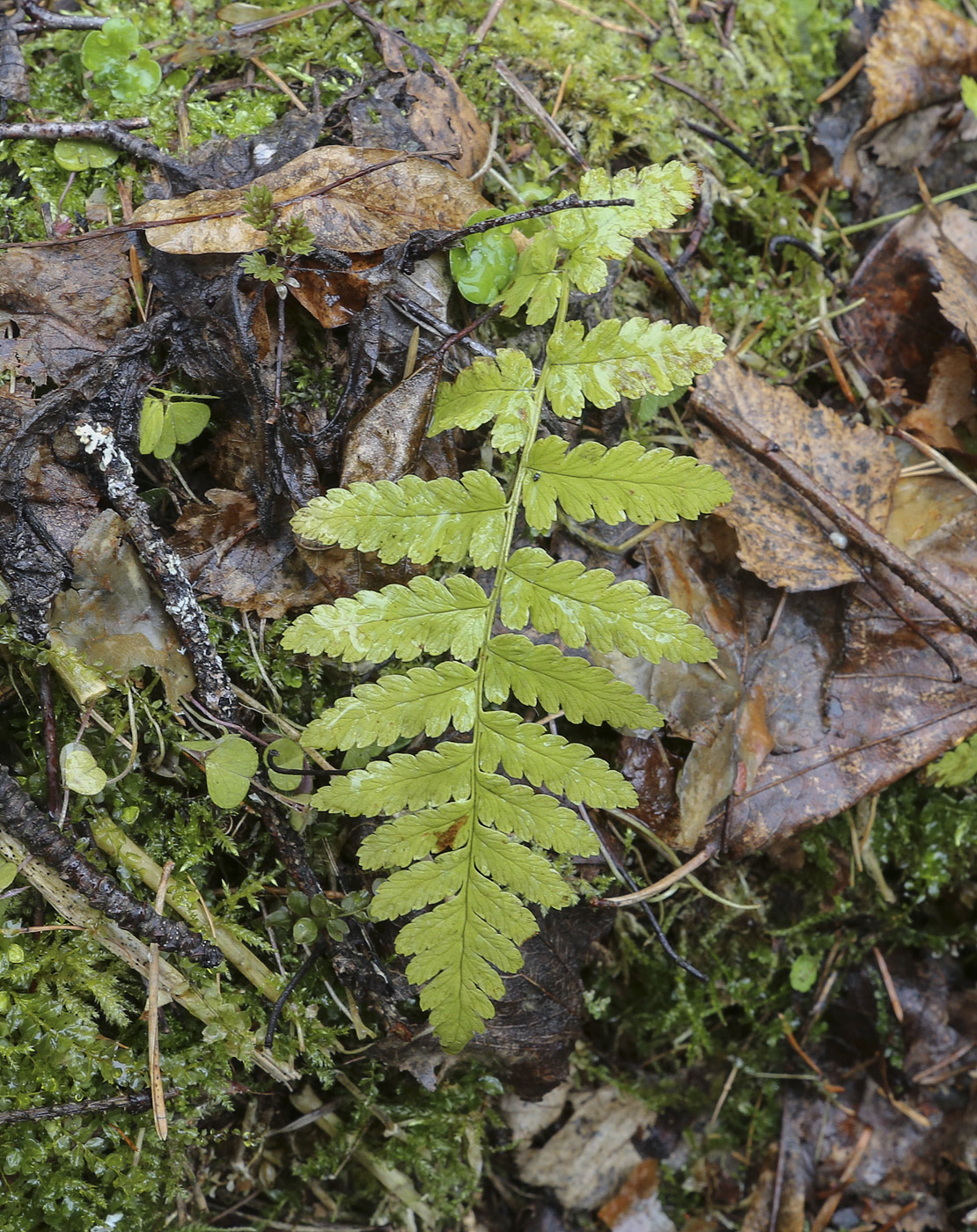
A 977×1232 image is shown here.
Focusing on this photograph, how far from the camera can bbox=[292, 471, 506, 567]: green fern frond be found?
2.09 m

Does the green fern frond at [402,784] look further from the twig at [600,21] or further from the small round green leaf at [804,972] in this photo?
the twig at [600,21]

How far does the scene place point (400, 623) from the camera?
7.04ft

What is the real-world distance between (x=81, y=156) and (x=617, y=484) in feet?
6.20

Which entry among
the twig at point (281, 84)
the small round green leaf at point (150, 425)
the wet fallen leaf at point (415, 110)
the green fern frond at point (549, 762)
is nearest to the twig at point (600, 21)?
the wet fallen leaf at point (415, 110)

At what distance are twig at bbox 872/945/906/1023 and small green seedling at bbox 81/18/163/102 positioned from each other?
401 centimetres

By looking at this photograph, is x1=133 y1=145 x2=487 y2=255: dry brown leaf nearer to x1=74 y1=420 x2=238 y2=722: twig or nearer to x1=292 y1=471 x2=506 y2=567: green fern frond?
x1=74 y1=420 x2=238 y2=722: twig

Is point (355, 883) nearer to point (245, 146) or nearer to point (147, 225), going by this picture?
point (147, 225)

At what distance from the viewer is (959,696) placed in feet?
9.30

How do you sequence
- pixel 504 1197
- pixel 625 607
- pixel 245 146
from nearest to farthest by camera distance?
pixel 625 607
pixel 245 146
pixel 504 1197

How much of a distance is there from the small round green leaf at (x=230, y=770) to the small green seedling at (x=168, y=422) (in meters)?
0.83

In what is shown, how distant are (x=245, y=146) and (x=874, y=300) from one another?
2297 mm

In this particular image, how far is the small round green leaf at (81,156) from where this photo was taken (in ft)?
8.17

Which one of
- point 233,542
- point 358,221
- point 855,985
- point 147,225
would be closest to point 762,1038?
point 855,985

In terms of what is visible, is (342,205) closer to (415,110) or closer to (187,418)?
(415,110)
